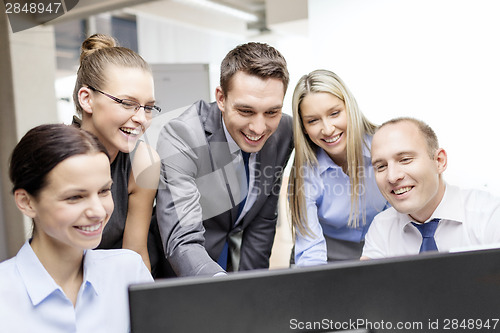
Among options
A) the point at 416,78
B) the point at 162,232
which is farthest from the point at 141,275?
the point at 416,78

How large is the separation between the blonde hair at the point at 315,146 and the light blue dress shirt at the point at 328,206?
21 millimetres

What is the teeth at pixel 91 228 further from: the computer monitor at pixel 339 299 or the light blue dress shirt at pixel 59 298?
the computer monitor at pixel 339 299

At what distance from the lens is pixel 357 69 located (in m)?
1.97

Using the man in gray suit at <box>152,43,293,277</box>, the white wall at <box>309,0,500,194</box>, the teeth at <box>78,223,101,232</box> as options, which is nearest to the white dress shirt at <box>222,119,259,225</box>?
the man in gray suit at <box>152,43,293,277</box>

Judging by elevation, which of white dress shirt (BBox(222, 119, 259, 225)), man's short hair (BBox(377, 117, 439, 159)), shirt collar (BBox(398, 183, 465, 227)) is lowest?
shirt collar (BBox(398, 183, 465, 227))

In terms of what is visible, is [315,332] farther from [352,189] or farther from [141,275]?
[352,189]

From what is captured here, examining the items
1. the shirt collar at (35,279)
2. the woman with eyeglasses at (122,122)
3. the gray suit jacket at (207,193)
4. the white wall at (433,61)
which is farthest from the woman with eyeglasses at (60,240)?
the white wall at (433,61)

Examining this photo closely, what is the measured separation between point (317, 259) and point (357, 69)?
2.83 ft

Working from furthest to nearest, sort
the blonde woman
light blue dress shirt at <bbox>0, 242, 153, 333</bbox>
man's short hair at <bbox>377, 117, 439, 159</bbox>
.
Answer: the blonde woman
man's short hair at <bbox>377, 117, 439, 159</bbox>
light blue dress shirt at <bbox>0, 242, 153, 333</bbox>

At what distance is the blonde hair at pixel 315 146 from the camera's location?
5.63 feet

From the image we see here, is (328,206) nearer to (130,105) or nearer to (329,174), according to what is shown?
(329,174)

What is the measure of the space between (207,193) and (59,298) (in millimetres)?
836

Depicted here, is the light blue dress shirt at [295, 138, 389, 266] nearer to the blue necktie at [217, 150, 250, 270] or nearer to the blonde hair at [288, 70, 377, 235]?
the blonde hair at [288, 70, 377, 235]

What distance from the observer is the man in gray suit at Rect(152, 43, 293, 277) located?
62.3 inches
